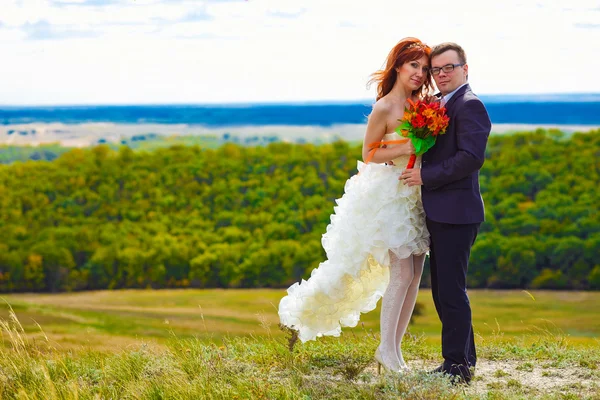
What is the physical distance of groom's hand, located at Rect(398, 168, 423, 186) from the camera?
4832mm

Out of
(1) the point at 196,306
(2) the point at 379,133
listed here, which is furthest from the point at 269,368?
(1) the point at 196,306

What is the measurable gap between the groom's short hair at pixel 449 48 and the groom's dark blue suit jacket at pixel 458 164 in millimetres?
218

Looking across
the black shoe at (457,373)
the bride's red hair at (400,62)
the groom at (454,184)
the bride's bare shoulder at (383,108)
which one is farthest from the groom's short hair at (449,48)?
the black shoe at (457,373)

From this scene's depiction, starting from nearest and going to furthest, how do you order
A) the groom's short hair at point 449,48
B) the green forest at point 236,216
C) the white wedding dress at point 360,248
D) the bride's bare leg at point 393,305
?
1. the groom's short hair at point 449,48
2. the white wedding dress at point 360,248
3. the bride's bare leg at point 393,305
4. the green forest at point 236,216

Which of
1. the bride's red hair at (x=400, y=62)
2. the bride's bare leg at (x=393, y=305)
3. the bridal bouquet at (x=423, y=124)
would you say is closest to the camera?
the bridal bouquet at (x=423, y=124)

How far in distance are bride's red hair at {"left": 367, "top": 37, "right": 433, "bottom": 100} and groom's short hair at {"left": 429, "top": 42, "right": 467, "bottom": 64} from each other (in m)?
0.11

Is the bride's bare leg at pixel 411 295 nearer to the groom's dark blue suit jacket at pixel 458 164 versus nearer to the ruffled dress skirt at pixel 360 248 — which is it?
the ruffled dress skirt at pixel 360 248

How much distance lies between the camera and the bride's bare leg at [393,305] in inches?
203

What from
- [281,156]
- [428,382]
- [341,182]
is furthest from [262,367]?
[281,156]

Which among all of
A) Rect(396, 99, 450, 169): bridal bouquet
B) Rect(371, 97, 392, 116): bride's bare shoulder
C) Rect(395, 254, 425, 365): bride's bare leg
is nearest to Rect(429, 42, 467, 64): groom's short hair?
Rect(396, 99, 450, 169): bridal bouquet

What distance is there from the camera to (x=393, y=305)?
520 centimetres

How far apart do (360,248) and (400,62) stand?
1444 millimetres

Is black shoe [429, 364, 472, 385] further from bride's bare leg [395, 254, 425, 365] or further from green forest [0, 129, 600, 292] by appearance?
green forest [0, 129, 600, 292]

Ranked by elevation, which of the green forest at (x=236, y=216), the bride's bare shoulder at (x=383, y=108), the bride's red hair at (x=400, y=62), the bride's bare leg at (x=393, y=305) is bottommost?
the green forest at (x=236, y=216)
